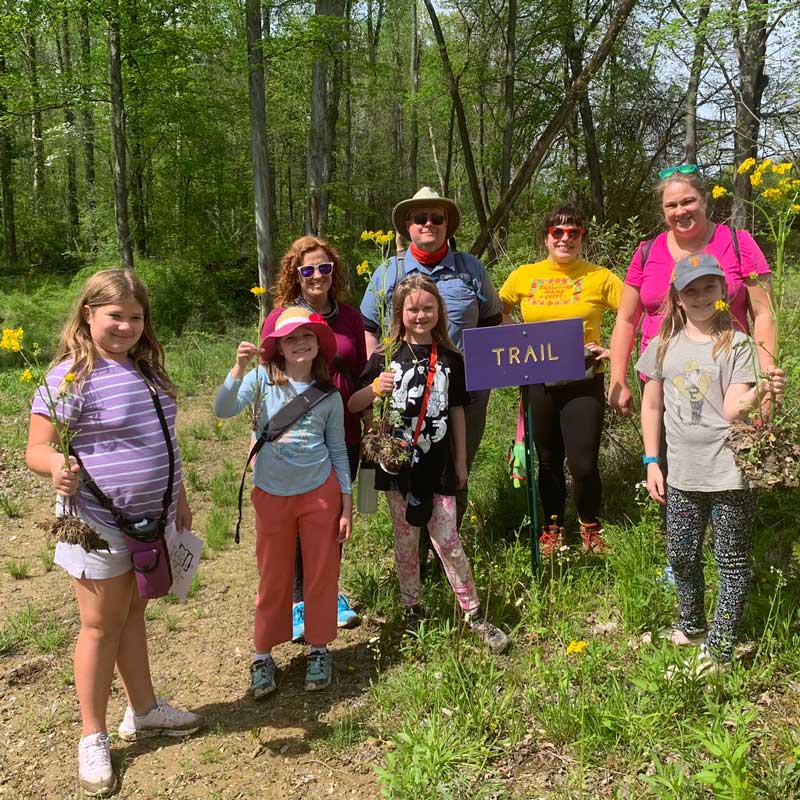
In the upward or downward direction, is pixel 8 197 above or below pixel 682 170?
above

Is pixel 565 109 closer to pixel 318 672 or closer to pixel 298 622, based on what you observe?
pixel 298 622

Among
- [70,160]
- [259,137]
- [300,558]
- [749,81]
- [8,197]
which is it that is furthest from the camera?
[70,160]

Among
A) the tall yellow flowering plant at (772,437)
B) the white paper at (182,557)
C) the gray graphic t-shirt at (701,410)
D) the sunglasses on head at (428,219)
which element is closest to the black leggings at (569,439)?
the gray graphic t-shirt at (701,410)

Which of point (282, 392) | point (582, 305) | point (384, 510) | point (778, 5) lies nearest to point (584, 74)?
point (778, 5)

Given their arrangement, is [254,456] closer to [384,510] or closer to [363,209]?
[384,510]

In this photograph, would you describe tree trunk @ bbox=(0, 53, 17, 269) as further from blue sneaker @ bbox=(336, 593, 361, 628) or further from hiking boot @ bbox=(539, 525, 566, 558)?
hiking boot @ bbox=(539, 525, 566, 558)

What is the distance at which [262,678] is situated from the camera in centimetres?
292

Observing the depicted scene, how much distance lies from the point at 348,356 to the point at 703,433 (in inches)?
64.4

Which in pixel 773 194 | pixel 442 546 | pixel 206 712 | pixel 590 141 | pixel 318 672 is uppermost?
pixel 590 141

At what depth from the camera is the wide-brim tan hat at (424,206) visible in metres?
3.17

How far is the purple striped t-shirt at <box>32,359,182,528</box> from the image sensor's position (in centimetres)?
229

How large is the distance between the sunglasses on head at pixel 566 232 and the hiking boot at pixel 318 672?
2455mm

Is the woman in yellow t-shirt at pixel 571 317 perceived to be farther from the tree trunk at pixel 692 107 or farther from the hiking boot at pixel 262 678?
the tree trunk at pixel 692 107

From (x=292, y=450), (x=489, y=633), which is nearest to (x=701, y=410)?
(x=489, y=633)
